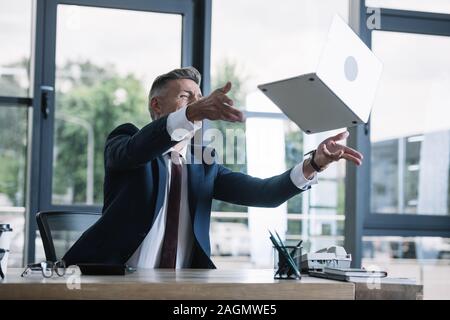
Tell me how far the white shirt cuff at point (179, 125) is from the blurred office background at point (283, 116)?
48.1 inches

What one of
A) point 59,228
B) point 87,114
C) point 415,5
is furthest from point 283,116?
point 87,114

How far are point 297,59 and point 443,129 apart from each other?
5.02 ft

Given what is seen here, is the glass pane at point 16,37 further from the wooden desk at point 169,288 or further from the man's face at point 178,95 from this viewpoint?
the wooden desk at point 169,288

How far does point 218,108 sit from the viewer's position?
5.43 ft

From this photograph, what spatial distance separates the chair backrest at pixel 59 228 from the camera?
87.0 inches

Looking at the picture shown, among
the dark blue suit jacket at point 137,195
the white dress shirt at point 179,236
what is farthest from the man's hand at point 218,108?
the white dress shirt at point 179,236

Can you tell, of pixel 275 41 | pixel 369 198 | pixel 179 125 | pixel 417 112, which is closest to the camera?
pixel 179 125

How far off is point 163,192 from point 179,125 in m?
0.34

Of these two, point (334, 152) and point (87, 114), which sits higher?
point (87, 114)

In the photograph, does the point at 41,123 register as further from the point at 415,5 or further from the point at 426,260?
the point at 426,260

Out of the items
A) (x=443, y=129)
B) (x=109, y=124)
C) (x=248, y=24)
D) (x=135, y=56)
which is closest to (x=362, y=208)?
(x=443, y=129)

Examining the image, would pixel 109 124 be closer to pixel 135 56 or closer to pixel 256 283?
pixel 135 56

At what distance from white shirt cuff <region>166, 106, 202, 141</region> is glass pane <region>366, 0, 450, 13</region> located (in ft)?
8.44

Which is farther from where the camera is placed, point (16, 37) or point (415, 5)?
point (415, 5)
